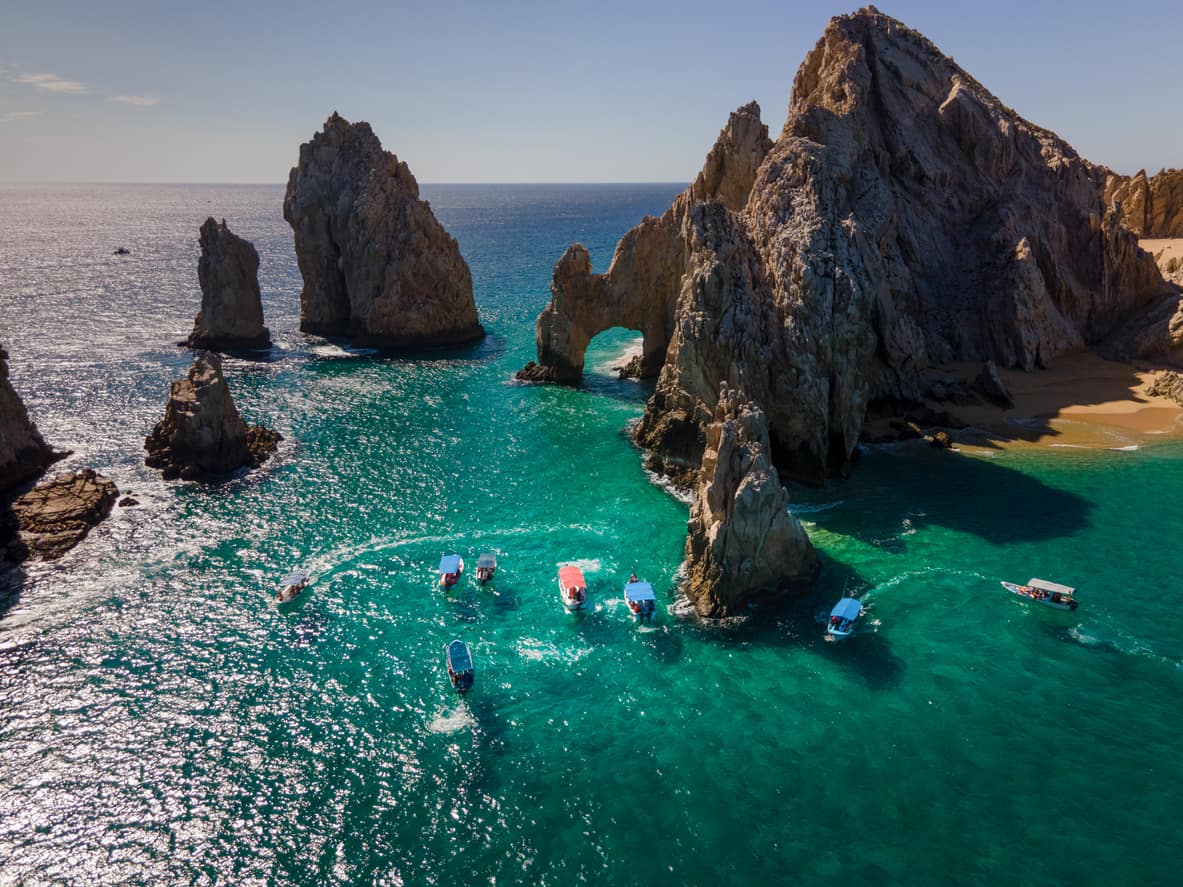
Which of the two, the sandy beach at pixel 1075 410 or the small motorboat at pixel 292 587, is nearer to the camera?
the small motorboat at pixel 292 587

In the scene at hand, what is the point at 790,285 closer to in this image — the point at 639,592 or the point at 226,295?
the point at 639,592

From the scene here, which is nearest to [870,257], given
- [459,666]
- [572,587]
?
[572,587]

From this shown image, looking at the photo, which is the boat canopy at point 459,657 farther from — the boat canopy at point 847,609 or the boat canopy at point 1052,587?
the boat canopy at point 1052,587

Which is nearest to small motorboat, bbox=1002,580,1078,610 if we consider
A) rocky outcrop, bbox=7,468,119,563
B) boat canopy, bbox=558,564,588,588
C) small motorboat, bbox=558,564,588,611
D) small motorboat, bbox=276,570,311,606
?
small motorboat, bbox=558,564,588,611

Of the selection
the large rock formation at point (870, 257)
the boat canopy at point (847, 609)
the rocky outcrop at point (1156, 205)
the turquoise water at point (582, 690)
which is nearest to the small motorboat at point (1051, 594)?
the turquoise water at point (582, 690)

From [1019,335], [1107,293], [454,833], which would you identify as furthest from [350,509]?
[1107,293]

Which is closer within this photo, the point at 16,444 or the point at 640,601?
the point at 640,601

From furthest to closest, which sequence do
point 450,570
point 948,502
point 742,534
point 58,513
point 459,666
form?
point 948,502 < point 58,513 < point 450,570 < point 742,534 < point 459,666
